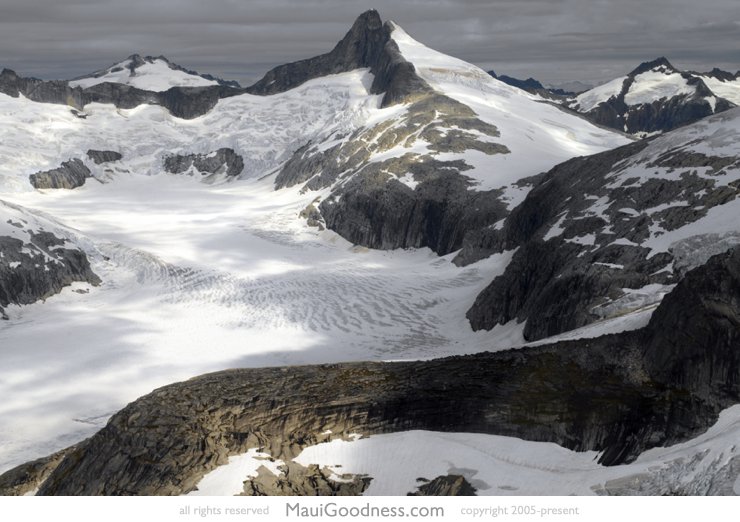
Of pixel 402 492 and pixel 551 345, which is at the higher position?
pixel 551 345

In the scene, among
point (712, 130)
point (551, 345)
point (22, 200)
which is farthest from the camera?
point (22, 200)

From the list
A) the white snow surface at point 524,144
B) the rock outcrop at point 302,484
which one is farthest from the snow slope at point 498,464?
the white snow surface at point 524,144

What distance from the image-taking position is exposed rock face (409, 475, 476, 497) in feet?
114

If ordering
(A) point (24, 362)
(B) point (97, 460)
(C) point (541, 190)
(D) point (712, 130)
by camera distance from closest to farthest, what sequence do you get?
(B) point (97, 460) → (A) point (24, 362) → (D) point (712, 130) → (C) point (541, 190)

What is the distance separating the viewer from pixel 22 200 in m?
200

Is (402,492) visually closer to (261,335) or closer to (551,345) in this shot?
(551,345)

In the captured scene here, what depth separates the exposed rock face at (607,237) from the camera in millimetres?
67688

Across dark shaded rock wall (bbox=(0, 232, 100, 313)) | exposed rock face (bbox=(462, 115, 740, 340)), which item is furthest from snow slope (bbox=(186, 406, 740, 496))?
dark shaded rock wall (bbox=(0, 232, 100, 313))

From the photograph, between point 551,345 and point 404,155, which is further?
point 404,155

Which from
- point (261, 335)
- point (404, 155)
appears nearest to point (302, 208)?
point (404, 155)

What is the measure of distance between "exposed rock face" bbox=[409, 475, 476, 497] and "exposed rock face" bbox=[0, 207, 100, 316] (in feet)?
271

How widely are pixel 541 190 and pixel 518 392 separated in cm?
7144

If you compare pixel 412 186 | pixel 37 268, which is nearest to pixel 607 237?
pixel 412 186

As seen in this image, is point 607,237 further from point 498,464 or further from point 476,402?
point 498,464
